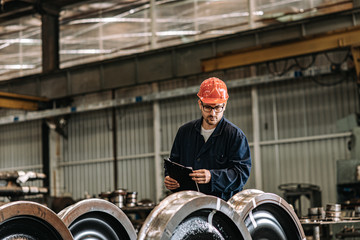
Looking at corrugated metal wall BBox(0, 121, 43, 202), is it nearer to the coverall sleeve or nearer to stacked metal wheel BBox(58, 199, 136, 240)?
stacked metal wheel BBox(58, 199, 136, 240)

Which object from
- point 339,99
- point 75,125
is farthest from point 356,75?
point 75,125

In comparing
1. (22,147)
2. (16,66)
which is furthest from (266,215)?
(16,66)

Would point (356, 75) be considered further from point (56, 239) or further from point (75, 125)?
point (56, 239)

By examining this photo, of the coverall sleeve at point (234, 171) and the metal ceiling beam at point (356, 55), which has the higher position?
the metal ceiling beam at point (356, 55)

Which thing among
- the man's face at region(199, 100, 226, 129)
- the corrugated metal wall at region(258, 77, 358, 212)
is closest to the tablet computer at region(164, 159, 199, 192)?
the man's face at region(199, 100, 226, 129)

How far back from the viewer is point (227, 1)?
13.3 metres

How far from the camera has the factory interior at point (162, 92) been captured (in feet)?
37.9

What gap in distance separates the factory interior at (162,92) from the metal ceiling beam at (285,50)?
25 millimetres

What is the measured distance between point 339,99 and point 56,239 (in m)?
10.1

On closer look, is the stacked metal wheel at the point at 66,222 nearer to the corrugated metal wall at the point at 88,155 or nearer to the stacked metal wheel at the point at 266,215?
the stacked metal wheel at the point at 266,215

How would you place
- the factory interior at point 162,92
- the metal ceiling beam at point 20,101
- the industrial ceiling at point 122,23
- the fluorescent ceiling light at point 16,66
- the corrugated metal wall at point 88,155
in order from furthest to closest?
the fluorescent ceiling light at point 16,66, the corrugated metal wall at point 88,155, the metal ceiling beam at point 20,101, the industrial ceiling at point 122,23, the factory interior at point 162,92

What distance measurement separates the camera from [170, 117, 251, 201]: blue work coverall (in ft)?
11.8

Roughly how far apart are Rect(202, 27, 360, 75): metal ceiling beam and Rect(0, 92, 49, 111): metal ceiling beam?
5.49 metres

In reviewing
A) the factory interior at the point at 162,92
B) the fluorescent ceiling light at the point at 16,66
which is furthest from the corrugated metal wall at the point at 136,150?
the fluorescent ceiling light at the point at 16,66
